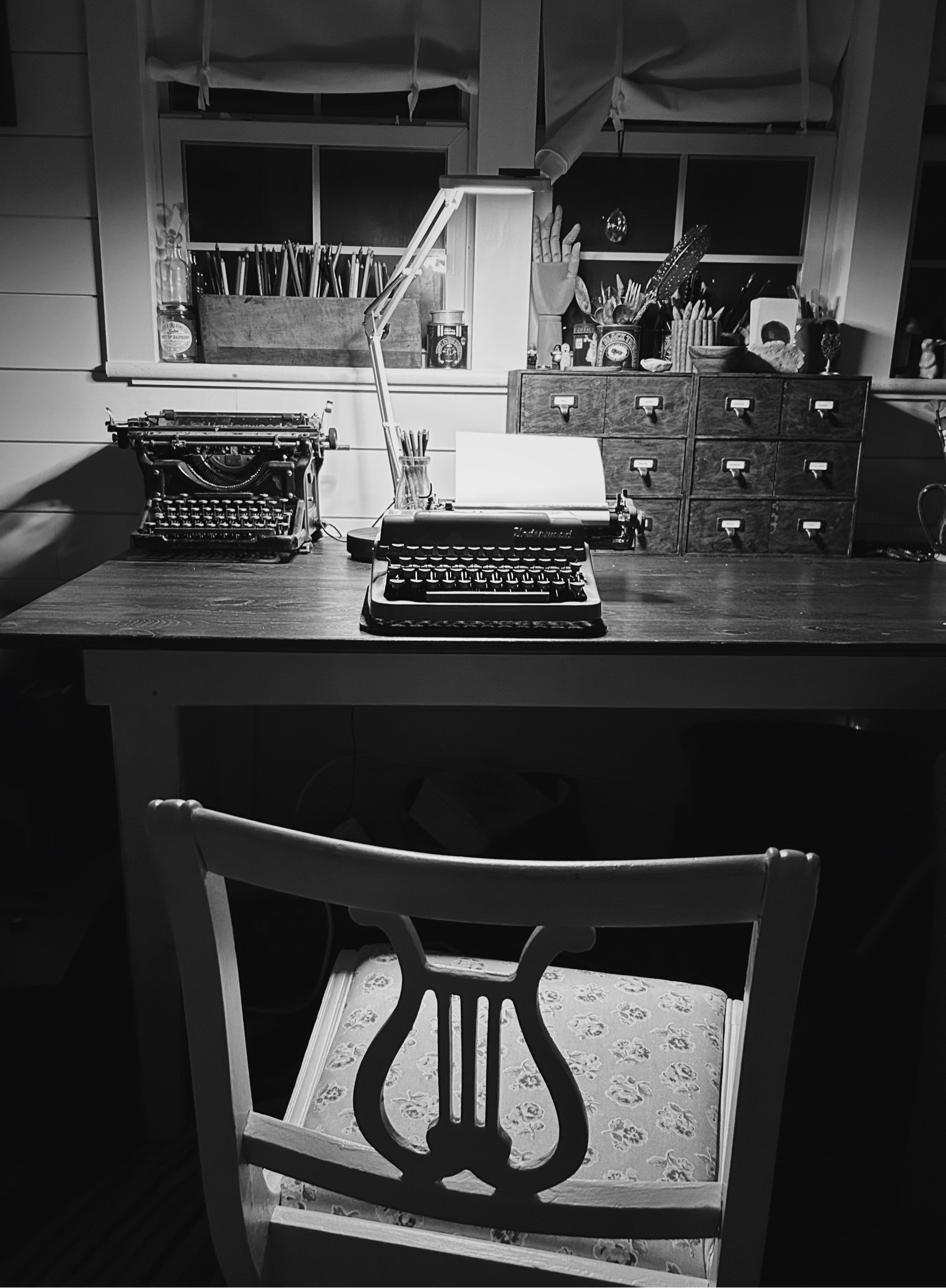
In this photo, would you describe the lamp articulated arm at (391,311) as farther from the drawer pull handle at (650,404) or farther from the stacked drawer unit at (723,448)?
the drawer pull handle at (650,404)

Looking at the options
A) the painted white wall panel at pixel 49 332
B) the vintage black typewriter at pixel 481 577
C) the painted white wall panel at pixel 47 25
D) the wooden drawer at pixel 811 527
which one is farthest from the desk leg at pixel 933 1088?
the painted white wall panel at pixel 47 25

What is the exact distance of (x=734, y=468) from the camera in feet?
6.72

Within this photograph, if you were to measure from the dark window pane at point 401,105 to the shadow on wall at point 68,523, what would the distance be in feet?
3.34

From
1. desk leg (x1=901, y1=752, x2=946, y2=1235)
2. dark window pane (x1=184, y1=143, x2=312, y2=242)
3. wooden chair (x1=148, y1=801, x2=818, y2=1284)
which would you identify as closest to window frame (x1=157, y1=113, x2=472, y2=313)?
dark window pane (x1=184, y1=143, x2=312, y2=242)

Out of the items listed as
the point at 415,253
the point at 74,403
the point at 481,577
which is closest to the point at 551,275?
the point at 415,253

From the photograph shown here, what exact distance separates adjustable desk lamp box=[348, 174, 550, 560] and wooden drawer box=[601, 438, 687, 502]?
0.49m

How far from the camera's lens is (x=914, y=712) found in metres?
2.34

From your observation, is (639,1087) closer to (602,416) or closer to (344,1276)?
(344,1276)

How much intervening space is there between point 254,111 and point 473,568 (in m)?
1.51

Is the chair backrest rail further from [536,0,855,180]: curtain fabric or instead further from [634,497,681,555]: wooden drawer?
[536,0,855,180]: curtain fabric

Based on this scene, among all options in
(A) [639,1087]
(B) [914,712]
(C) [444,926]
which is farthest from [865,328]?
(A) [639,1087]

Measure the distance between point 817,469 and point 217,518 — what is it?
1340mm

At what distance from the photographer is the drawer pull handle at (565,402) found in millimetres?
2018

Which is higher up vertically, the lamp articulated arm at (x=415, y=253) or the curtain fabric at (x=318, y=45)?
the curtain fabric at (x=318, y=45)
